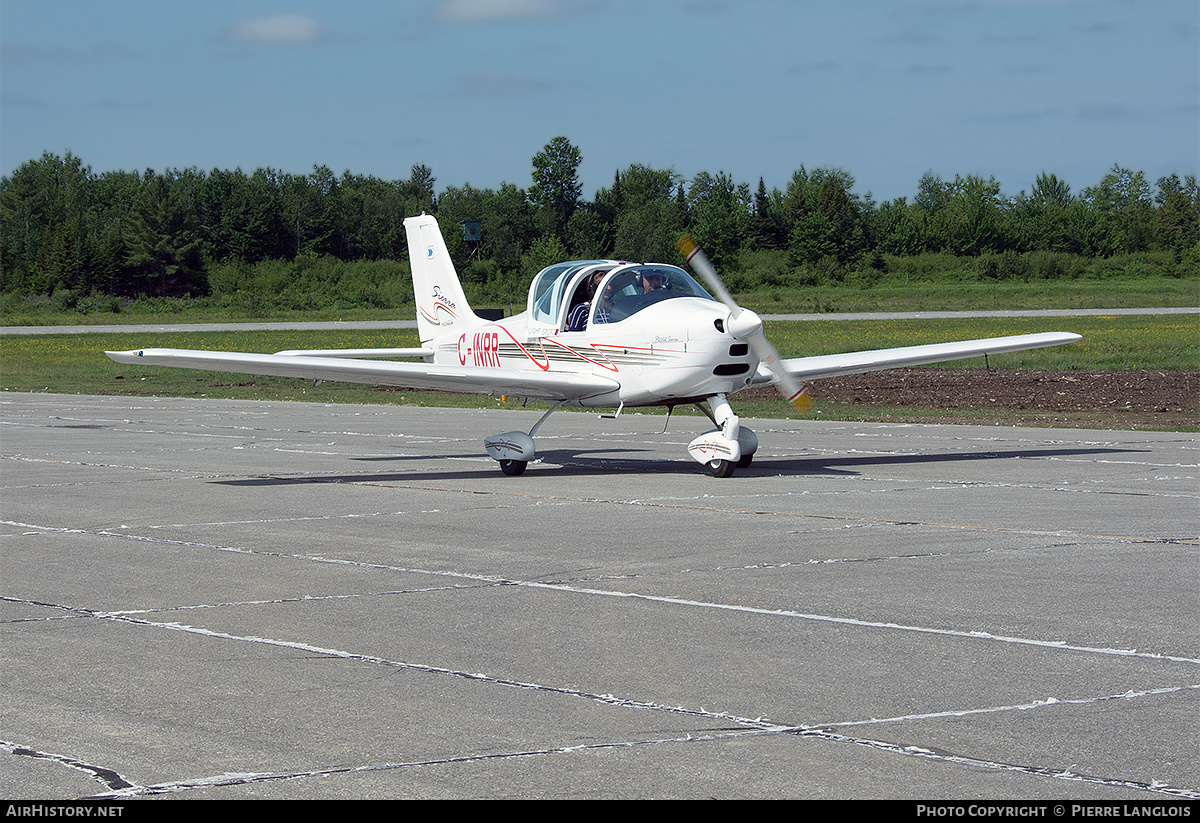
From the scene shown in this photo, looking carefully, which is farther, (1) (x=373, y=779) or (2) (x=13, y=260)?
(2) (x=13, y=260)

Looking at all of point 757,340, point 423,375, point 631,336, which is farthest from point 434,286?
point 757,340

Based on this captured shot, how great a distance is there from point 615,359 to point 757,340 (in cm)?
174

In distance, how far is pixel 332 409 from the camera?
2880cm

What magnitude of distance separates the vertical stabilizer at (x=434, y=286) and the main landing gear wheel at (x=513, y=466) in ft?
10.4

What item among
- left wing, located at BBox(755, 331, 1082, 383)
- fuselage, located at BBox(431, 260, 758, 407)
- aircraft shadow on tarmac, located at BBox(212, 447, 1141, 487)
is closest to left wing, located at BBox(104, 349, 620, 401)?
fuselage, located at BBox(431, 260, 758, 407)

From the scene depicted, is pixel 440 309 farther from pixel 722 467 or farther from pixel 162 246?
pixel 162 246

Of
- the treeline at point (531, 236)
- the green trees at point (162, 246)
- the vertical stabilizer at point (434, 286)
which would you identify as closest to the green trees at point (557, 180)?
the treeline at point (531, 236)

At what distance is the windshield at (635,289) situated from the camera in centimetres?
1597

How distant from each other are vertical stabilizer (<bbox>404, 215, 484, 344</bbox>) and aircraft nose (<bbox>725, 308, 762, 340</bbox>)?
5.12m

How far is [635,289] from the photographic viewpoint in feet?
52.7

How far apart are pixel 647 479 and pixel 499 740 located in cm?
1026

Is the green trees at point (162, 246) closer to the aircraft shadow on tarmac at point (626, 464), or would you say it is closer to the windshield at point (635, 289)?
the aircraft shadow on tarmac at point (626, 464)
